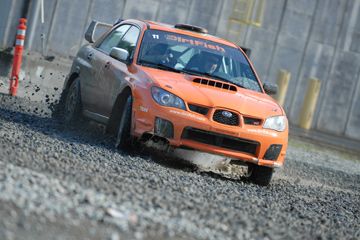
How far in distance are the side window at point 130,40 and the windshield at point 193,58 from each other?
132 mm

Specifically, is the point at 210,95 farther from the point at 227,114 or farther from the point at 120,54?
the point at 120,54

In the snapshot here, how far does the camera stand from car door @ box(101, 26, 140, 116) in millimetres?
10719

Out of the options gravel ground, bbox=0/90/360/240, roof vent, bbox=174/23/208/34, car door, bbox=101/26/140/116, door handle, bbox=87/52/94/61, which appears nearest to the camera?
gravel ground, bbox=0/90/360/240

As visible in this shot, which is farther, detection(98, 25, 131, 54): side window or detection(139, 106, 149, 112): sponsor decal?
detection(98, 25, 131, 54): side window

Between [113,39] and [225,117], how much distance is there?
8.33 ft

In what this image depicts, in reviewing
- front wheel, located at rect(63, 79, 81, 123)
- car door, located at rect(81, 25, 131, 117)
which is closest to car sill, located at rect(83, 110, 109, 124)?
car door, located at rect(81, 25, 131, 117)

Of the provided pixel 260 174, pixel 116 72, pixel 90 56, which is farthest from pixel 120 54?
pixel 260 174

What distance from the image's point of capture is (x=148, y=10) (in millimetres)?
21984

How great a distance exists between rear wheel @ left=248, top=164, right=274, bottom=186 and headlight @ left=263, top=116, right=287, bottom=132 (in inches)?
17.5

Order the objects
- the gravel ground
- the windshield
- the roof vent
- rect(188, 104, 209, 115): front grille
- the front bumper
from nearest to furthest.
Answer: the gravel ground
the front bumper
rect(188, 104, 209, 115): front grille
the windshield
the roof vent

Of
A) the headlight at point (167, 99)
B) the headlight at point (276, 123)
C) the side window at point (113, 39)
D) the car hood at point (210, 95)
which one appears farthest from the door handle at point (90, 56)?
the headlight at point (276, 123)

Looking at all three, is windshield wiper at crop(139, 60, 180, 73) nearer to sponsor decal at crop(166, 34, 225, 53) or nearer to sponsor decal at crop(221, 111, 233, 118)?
sponsor decal at crop(166, 34, 225, 53)

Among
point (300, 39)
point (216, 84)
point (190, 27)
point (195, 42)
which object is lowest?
point (216, 84)

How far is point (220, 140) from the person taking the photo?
9.98 metres
